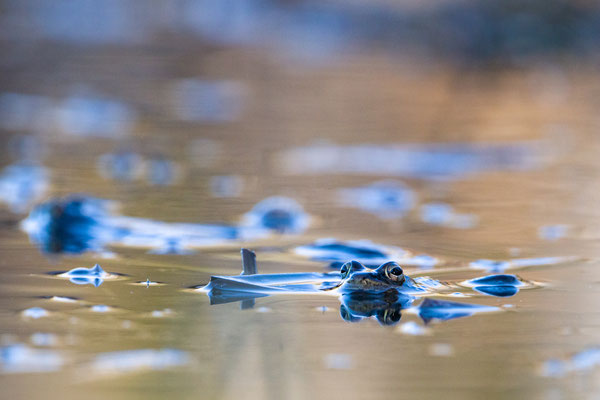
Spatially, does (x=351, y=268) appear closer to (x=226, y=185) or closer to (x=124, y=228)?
(x=124, y=228)

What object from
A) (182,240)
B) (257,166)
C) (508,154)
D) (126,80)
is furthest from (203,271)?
(126,80)

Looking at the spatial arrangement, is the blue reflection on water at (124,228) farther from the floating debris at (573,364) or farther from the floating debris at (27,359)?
the floating debris at (573,364)

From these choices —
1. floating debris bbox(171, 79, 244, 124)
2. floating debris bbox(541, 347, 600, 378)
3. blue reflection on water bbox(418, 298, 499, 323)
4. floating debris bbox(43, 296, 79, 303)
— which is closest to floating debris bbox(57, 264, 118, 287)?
floating debris bbox(43, 296, 79, 303)

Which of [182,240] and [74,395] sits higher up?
[182,240]

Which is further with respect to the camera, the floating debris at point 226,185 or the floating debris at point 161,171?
the floating debris at point 161,171

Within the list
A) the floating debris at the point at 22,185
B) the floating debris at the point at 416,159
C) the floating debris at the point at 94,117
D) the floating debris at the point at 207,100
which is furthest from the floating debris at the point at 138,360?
the floating debris at the point at 207,100

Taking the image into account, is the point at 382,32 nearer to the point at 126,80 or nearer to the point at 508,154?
the point at 126,80
